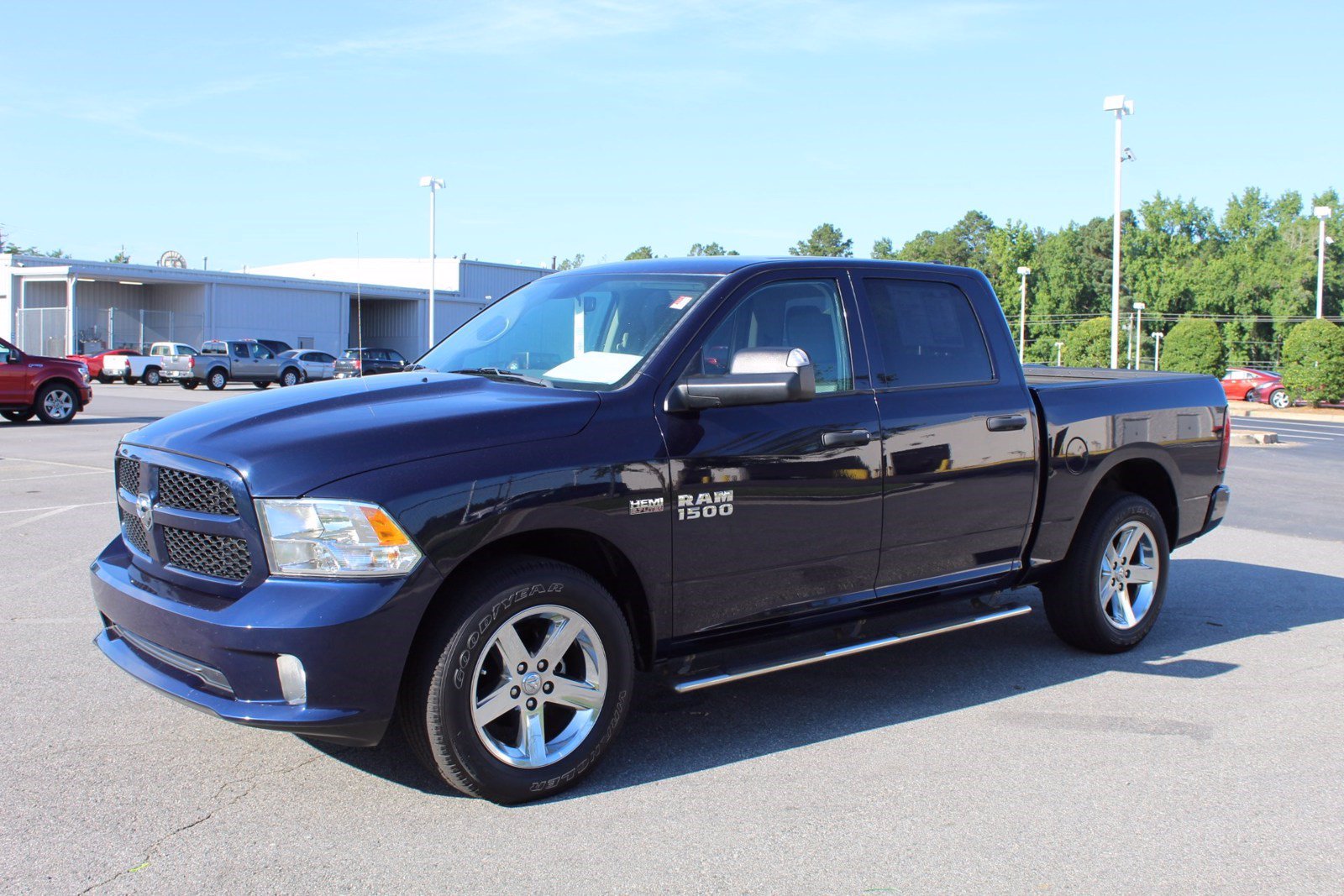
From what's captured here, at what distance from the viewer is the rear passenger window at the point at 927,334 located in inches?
209

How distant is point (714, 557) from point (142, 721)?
247cm

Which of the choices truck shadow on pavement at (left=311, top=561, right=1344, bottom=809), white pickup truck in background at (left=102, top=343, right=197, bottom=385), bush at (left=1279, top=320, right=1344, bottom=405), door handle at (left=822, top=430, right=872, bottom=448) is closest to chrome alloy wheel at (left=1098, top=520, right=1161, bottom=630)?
truck shadow on pavement at (left=311, top=561, right=1344, bottom=809)

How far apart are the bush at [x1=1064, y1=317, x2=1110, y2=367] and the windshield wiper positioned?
70935 millimetres

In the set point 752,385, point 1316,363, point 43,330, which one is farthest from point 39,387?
point 1316,363

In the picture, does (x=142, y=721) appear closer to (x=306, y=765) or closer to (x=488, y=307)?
(x=306, y=765)

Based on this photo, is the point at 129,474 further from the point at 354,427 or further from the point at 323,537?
the point at 323,537

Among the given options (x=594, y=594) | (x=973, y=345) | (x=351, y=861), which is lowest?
(x=351, y=861)

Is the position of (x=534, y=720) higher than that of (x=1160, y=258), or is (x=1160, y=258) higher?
(x=1160, y=258)

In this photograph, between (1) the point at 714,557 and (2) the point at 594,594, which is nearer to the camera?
(2) the point at 594,594

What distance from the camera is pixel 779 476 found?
4.65 meters

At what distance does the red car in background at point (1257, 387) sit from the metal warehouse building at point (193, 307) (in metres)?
25.0

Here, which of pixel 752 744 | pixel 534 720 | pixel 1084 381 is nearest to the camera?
pixel 534 720

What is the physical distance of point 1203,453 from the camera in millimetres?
6656

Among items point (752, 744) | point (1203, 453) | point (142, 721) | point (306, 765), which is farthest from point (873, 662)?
point (142, 721)
